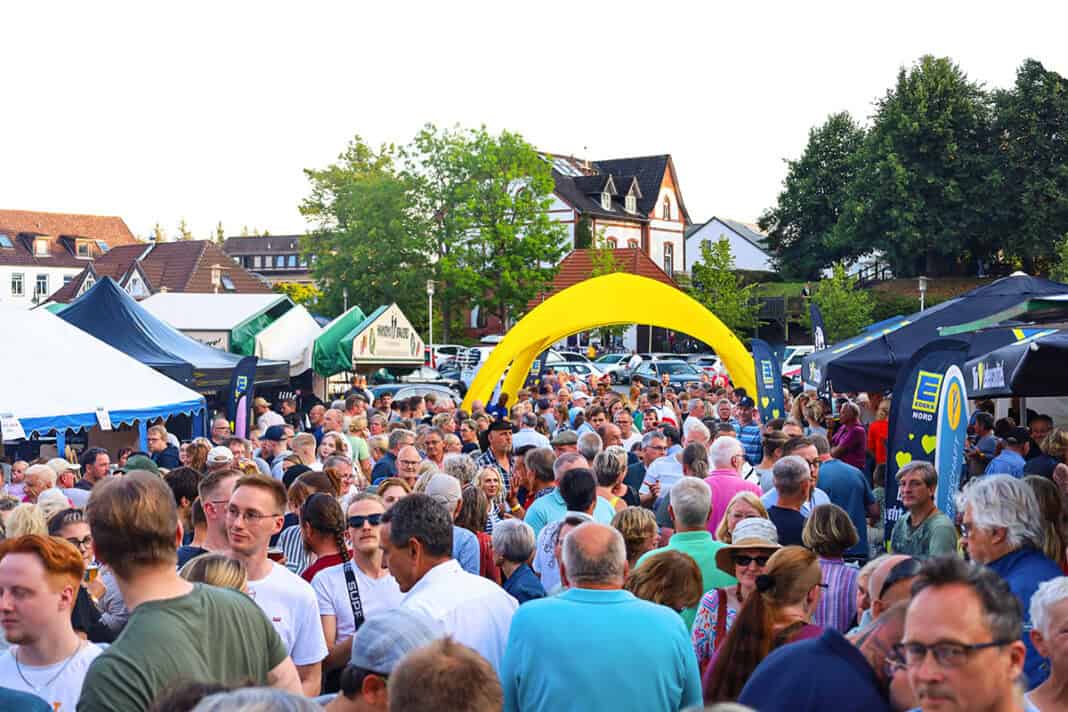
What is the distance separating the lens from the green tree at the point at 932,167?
52.1m

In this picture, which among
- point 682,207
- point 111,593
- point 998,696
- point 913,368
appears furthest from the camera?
point 682,207

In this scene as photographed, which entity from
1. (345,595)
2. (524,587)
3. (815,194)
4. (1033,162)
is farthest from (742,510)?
(815,194)

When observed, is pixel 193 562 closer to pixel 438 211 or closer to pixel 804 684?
pixel 804 684

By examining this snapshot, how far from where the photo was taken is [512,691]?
3.86 metres

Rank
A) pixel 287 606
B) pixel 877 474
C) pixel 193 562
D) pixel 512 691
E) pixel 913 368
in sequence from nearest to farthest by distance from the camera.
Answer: pixel 512 691
pixel 193 562
pixel 287 606
pixel 913 368
pixel 877 474

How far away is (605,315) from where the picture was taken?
67.5 feet

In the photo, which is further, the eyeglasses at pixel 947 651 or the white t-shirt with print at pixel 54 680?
the white t-shirt with print at pixel 54 680

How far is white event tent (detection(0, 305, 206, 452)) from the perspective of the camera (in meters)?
12.9

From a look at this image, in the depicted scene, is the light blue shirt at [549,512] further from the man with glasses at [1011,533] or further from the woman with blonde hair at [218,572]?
the woman with blonde hair at [218,572]

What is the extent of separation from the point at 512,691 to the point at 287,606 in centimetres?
109

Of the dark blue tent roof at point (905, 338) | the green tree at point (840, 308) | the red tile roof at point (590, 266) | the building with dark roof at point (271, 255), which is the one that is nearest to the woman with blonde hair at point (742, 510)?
the dark blue tent roof at point (905, 338)

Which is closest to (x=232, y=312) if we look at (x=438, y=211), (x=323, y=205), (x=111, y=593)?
(x=111, y=593)

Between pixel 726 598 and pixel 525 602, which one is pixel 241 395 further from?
pixel 726 598

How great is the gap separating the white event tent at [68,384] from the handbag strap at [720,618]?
32.1ft
